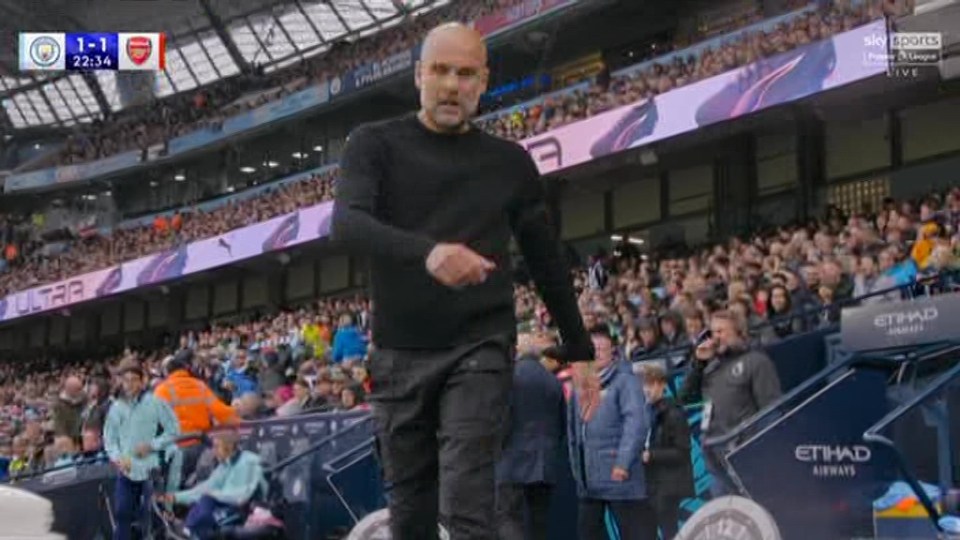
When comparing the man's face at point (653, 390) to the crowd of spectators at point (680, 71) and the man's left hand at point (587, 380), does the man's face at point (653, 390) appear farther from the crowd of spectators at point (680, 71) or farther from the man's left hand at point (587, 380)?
the crowd of spectators at point (680, 71)

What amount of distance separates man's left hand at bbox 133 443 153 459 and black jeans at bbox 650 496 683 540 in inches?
156

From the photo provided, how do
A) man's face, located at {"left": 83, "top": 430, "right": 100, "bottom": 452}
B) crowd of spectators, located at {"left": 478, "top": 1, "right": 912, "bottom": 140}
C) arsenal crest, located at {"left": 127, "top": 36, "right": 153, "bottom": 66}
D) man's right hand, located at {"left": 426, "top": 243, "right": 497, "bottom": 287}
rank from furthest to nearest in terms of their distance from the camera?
arsenal crest, located at {"left": 127, "top": 36, "right": 153, "bottom": 66} < crowd of spectators, located at {"left": 478, "top": 1, "right": 912, "bottom": 140} < man's face, located at {"left": 83, "top": 430, "right": 100, "bottom": 452} < man's right hand, located at {"left": 426, "top": 243, "right": 497, "bottom": 287}

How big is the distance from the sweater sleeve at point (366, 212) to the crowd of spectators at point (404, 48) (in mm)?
14740

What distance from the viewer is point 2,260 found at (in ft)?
152

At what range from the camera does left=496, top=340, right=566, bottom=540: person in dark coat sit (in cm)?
781

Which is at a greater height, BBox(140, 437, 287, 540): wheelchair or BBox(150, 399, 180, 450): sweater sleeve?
BBox(150, 399, 180, 450): sweater sleeve

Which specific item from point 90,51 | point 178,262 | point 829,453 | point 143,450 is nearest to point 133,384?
point 143,450

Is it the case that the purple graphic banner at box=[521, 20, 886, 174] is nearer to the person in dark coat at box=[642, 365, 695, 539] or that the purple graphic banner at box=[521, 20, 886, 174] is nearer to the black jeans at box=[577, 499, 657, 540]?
the person in dark coat at box=[642, 365, 695, 539]

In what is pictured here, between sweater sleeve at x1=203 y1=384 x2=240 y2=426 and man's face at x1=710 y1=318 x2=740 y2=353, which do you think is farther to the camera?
sweater sleeve at x1=203 y1=384 x2=240 y2=426

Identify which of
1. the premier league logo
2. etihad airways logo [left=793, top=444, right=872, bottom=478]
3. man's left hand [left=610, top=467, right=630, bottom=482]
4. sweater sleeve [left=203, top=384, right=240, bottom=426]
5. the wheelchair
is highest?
the premier league logo

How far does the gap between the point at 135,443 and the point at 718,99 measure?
1178cm

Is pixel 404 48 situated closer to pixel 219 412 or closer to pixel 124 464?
pixel 219 412

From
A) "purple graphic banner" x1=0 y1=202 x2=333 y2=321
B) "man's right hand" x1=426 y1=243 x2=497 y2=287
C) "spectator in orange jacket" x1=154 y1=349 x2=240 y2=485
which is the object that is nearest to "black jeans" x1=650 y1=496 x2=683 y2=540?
"spectator in orange jacket" x1=154 y1=349 x2=240 y2=485

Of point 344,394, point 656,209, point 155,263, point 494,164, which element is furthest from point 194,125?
point 494,164
